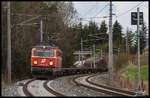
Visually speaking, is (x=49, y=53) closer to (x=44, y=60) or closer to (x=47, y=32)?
(x=44, y=60)

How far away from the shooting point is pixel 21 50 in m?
26.6

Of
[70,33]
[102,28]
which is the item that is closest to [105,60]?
[102,28]

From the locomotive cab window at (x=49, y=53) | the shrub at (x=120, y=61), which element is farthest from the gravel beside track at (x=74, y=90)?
the shrub at (x=120, y=61)

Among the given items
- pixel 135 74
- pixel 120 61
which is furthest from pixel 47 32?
pixel 135 74

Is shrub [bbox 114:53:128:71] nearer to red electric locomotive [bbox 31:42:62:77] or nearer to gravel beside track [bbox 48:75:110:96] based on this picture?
red electric locomotive [bbox 31:42:62:77]

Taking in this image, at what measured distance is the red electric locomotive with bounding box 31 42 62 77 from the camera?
25188 mm

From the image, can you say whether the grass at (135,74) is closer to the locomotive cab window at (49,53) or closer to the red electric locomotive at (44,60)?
the red electric locomotive at (44,60)

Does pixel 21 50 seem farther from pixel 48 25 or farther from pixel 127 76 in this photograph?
pixel 48 25

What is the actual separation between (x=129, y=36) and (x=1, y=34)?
378 inches

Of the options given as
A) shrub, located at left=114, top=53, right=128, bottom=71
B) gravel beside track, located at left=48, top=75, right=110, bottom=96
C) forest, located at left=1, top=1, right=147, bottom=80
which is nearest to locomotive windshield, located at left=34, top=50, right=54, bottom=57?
forest, located at left=1, top=1, right=147, bottom=80

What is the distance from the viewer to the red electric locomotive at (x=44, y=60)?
82.6 ft

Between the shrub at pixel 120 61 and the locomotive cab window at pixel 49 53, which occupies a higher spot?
the locomotive cab window at pixel 49 53

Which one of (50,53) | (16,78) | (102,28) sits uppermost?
(102,28)

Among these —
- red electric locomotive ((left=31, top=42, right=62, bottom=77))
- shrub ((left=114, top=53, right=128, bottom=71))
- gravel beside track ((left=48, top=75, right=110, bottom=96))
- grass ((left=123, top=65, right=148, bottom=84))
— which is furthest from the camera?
shrub ((left=114, top=53, right=128, bottom=71))
